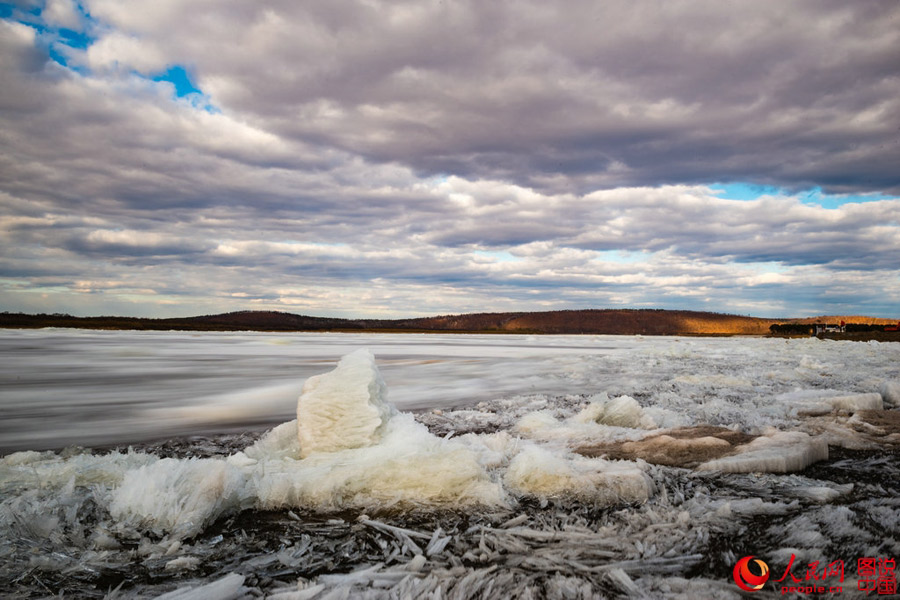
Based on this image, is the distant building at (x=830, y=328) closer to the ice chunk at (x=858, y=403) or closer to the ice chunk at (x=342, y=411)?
the ice chunk at (x=858, y=403)

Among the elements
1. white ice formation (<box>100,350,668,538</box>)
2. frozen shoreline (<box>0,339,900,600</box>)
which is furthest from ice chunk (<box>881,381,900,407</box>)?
white ice formation (<box>100,350,668,538</box>)

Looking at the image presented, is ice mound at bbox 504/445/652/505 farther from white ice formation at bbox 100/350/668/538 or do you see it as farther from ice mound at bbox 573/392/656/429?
ice mound at bbox 573/392/656/429

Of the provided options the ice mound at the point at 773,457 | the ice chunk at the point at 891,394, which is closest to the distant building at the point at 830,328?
the ice chunk at the point at 891,394

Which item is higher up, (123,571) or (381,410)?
(381,410)

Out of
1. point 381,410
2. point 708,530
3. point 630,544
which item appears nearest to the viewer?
point 630,544

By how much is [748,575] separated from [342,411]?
237 cm

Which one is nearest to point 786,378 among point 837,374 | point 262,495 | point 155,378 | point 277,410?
point 837,374

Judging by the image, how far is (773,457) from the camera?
2.92 meters

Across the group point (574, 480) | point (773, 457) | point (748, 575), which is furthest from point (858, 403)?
point (748, 575)

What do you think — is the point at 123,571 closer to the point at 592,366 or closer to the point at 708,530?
the point at 708,530

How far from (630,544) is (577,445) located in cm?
171

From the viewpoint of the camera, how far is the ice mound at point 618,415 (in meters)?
4.33

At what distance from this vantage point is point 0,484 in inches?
93.8

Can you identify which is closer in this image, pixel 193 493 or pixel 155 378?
pixel 193 493
